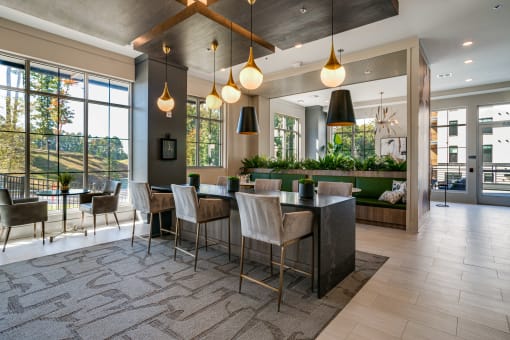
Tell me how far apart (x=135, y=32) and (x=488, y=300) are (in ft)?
17.3

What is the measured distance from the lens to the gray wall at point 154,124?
5750mm

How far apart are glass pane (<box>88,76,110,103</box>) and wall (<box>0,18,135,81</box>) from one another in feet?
0.98

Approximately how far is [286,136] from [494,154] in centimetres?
674

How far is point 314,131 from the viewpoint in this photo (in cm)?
1192

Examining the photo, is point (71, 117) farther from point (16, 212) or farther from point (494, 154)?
point (494, 154)

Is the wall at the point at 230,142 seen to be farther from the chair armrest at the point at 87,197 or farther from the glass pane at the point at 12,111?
the glass pane at the point at 12,111

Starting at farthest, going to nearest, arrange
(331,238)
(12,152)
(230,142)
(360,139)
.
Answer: (360,139) < (230,142) < (12,152) < (331,238)

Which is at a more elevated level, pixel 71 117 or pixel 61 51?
pixel 61 51

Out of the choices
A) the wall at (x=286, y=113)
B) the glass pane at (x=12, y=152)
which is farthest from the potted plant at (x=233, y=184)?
the wall at (x=286, y=113)

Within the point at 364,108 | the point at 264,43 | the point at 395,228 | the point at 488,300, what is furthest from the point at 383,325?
the point at 364,108

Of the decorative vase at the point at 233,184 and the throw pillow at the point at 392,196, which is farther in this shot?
the throw pillow at the point at 392,196

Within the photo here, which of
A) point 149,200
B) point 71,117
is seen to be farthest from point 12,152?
point 149,200

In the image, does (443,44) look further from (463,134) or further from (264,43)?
(463,134)

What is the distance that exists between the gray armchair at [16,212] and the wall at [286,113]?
6.67 m
